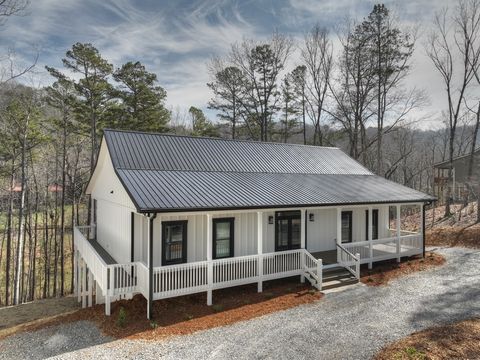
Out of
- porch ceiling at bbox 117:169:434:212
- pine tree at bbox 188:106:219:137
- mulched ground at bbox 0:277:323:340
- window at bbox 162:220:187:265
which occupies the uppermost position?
pine tree at bbox 188:106:219:137

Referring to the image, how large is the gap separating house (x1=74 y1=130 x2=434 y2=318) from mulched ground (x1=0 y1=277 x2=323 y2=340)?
41 centimetres

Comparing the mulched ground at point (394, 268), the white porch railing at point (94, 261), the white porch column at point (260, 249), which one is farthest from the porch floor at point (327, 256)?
the white porch railing at point (94, 261)

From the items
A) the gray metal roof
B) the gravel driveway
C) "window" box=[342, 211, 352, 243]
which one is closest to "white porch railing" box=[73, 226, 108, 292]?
the gravel driveway

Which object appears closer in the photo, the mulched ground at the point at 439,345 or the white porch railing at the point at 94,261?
the mulched ground at the point at 439,345

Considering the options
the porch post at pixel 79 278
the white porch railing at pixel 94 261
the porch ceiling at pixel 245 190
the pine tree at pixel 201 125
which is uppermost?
the pine tree at pixel 201 125

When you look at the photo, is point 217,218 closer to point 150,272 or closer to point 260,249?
point 260,249

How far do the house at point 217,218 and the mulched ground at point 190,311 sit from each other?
0.41 m

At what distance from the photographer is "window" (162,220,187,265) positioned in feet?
33.3

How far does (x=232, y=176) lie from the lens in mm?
13195

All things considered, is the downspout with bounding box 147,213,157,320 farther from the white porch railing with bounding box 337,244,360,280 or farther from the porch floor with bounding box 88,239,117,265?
the white porch railing with bounding box 337,244,360,280

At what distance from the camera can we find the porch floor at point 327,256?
40.5ft

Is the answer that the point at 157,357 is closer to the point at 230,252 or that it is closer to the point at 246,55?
the point at 230,252

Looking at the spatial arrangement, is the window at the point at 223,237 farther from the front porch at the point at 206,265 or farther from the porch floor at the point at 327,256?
the porch floor at the point at 327,256

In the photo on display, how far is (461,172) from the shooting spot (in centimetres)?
3222
